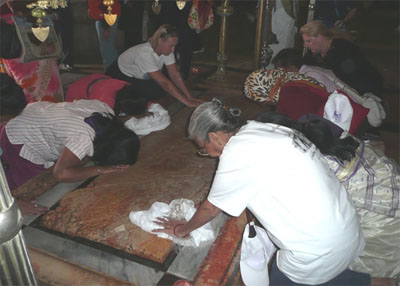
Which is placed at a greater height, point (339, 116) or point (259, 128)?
point (259, 128)

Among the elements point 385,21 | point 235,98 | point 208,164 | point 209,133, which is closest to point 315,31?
point 235,98

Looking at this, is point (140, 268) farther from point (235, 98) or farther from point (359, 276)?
point (235, 98)

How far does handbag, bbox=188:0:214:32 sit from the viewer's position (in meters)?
4.30

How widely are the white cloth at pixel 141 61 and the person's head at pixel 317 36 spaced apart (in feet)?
4.76

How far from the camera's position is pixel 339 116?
1.96 meters

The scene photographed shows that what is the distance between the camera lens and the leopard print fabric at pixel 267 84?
2.36 meters

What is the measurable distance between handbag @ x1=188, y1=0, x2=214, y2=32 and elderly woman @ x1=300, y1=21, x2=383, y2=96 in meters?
1.80

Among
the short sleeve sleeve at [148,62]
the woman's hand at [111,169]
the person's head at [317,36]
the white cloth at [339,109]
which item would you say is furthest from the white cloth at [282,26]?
the woman's hand at [111,169]

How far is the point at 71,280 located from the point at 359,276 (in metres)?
1.42

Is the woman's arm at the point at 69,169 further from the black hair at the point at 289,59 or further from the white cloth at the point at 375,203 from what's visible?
the black hair at the point at 289,59

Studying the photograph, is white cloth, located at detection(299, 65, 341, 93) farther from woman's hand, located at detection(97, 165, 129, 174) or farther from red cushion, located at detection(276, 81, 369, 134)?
woman's hand, located at detection(97, 165, 129, 174)

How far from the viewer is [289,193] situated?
123cm

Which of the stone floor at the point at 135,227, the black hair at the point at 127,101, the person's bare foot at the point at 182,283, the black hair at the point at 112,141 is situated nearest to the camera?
the person's bare foot at the point at 182,283

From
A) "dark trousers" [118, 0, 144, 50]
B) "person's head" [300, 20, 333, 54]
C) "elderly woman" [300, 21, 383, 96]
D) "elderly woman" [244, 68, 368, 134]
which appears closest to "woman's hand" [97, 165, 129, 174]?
"elderly woman" [244, 68, 368, 134]
